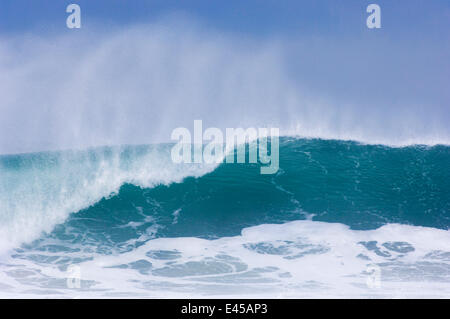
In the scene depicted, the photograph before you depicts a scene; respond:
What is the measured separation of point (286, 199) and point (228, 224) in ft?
6.66

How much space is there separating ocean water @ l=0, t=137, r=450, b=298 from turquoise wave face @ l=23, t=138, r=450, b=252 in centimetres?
4

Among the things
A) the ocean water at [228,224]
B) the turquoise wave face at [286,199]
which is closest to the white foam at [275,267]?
the ocean water at [228,224]

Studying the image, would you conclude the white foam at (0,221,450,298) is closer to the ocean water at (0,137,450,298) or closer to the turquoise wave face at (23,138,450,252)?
the ocean water at (0,137,450,298)

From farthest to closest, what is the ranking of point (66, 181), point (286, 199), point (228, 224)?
1. point (66, 181)
2. point (286, 199)
3. point (228, 224)

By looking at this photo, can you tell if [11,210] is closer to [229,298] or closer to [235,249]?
[235,249]

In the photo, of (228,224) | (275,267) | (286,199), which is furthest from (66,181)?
(275,267)

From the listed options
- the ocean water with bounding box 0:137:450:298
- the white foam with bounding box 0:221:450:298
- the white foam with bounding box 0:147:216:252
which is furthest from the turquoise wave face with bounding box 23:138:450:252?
the white foam with bounding box 0:221:450:298

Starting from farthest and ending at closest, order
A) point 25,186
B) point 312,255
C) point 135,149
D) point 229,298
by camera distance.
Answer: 1. point 135,149
2. point 25,186
3. point 312,255
4. point 229,298

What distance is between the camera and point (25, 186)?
475 inches

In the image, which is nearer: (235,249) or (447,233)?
(235,249)

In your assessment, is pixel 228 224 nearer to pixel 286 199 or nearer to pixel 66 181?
pixel 286 199

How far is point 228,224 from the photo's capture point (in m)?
10.2
